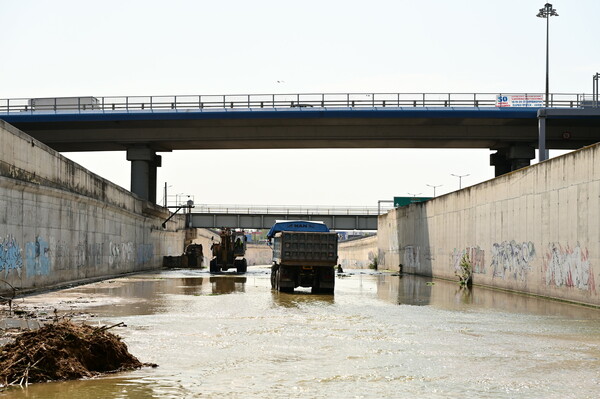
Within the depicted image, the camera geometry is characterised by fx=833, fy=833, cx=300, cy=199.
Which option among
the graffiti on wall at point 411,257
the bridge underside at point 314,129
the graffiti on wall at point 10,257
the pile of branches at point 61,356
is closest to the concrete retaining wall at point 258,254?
the graffiti on wall at point 411,257

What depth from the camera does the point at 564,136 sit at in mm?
55062

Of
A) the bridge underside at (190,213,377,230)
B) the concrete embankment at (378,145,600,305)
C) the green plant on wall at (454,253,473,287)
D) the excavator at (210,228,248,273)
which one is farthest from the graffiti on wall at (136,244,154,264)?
the bridge underside at (190,213,377,230)

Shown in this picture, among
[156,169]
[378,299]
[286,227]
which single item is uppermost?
[156,169]

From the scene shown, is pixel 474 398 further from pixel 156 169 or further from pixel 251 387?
pixel 156 169

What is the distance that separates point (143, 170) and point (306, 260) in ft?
108

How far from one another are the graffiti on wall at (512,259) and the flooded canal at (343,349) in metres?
5.60

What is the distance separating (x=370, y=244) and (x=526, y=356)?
277ft

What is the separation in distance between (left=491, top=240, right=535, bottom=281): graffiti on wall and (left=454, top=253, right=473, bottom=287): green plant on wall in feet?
11.2

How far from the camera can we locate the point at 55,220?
34.2 meters

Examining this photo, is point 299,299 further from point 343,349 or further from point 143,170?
point 143,170

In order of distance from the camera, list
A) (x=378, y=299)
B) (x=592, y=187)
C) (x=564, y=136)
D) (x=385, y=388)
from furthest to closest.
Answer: (x=564, y=136)
(x=378, y=299)
(x=592, y=187)
(x=385, y=388)

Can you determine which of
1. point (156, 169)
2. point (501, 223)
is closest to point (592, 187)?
point (501, 223)

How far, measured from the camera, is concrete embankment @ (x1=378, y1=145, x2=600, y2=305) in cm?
2609

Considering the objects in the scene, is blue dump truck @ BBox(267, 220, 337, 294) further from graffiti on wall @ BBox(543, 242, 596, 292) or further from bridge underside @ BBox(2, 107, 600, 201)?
bridge underside @ BBox(2, 107, 600, 201)
